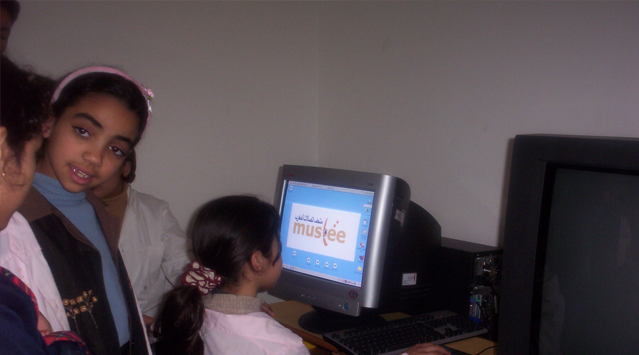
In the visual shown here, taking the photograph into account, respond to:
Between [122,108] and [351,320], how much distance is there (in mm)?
942

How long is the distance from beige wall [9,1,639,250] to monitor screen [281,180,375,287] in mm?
433

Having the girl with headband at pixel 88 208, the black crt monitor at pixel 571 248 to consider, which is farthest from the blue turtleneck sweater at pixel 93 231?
the black crt monitor at pixel 571 248

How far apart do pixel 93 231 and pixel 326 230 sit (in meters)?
0.68

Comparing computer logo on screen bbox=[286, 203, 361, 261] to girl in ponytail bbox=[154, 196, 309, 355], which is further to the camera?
computer logo on screen bbox=[286, 203, 361, 261]

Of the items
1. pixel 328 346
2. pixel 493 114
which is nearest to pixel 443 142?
pixel 493 114

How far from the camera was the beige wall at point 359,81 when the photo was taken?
1331 millimetres

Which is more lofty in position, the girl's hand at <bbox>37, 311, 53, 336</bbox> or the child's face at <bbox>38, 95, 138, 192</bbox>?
the child's face at <bbox>38, 95, 138, 192</bbox>

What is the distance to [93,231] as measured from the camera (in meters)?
1.18

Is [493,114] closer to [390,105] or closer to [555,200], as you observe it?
[390,105]

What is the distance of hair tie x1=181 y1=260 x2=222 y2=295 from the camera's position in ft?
4.04

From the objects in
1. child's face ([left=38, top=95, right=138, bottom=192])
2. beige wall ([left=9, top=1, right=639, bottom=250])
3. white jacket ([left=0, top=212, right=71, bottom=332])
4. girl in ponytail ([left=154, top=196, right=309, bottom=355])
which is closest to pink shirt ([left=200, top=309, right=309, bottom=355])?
girl in ponytail ([left=154, top=196, right=309, bottom=355])

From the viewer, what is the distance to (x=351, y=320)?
1492mm

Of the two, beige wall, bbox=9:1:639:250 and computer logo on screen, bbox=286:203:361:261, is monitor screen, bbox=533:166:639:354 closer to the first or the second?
beige wall, bbox=9:1:639:250

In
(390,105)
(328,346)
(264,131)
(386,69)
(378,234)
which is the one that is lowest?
(328,346)
